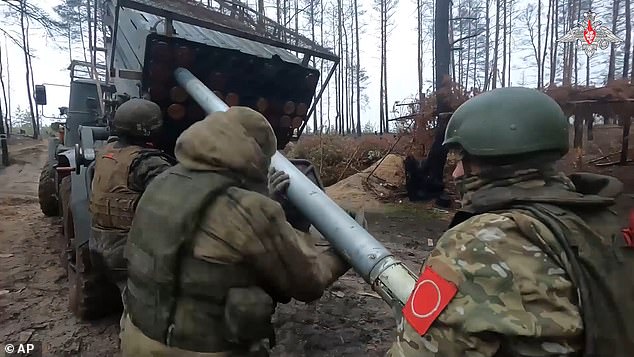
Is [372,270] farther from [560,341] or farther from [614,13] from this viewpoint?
[614,13]

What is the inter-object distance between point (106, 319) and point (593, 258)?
4.30 m

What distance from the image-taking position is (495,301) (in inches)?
49.9

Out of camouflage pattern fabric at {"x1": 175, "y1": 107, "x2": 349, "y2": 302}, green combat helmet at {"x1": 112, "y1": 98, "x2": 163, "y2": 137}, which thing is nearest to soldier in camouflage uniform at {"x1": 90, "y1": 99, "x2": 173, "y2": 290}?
green combat helmet at {"x1": 112, "y1": 98, "x2": 163, "y2": 137}

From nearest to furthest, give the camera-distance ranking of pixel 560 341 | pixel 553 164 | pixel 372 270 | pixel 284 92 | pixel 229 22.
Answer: pixel 560 341 < pixel 553 164 < pixel 372 270 < pixel 284 92 < pixel 229 22

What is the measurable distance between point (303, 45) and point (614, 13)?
25484mm

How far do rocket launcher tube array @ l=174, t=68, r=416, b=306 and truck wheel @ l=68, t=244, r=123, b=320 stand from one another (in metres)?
2.14

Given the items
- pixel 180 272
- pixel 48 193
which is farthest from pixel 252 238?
pixel 48 193

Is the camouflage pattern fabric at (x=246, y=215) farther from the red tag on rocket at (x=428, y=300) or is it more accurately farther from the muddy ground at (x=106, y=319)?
the muddy ground at (x=106, y=319)

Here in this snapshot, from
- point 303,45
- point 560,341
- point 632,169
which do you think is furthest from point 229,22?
point 632,169

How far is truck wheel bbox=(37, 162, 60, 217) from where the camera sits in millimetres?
8180

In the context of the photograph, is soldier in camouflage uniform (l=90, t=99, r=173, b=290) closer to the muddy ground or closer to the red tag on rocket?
the muddy ground

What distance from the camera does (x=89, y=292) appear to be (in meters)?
4.38

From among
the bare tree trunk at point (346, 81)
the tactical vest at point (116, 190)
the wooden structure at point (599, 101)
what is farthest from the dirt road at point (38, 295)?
the bare tree trunk at point (346, 81)

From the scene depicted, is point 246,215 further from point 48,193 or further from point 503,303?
point 48,193
